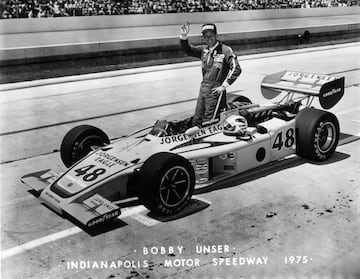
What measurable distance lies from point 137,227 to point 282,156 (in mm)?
2625

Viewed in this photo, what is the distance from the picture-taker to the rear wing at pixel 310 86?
308 inches

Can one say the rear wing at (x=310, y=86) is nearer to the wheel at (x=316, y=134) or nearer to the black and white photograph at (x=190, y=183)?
the black and white photograph at (x=190, y=183)

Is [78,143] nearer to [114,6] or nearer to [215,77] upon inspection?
[215,77]

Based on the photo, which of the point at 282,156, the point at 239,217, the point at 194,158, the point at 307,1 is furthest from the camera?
the point at 307,1

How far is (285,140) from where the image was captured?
285 inches

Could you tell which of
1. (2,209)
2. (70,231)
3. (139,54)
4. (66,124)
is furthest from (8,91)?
(70,231)

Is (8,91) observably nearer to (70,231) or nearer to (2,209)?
(2,209)

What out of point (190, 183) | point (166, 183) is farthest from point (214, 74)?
point (166, 183)

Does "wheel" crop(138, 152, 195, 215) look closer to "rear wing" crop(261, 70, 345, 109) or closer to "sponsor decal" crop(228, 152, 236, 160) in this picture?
"sponsor decal" crop(228, 152, 236, 160)

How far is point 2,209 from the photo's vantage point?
6102 mm

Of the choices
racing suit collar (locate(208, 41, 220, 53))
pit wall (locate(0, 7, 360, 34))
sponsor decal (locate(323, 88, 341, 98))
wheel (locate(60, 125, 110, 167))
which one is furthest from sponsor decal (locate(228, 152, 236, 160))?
pit wall (locate(0, 7, 360, 34))

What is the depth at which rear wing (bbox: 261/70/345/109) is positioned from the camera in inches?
308

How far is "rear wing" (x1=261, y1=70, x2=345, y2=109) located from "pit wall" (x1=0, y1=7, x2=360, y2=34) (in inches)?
659

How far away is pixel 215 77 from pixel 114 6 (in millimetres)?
20339
